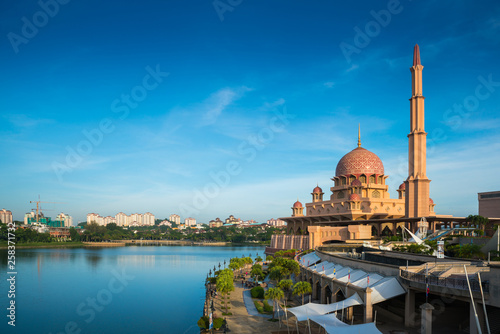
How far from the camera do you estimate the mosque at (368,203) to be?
46.8 meters

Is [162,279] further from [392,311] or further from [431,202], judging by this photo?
[431,202]

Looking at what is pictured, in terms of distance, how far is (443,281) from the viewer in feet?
52.4

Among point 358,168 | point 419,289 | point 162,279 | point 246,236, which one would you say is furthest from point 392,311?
point 246,236

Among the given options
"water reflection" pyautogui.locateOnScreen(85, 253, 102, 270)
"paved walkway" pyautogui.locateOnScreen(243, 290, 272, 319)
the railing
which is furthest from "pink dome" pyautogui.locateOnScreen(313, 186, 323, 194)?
the railing

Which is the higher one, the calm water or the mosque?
the mosque

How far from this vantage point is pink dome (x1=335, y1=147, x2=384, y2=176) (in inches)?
2542

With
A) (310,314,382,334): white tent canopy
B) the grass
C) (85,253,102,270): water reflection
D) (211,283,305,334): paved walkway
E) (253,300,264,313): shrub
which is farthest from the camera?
(85,253,102,270): water reflection

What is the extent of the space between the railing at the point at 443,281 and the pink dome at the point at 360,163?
47536 mm

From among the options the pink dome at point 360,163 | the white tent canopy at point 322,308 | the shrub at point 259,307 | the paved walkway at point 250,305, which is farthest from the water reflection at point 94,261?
the white tent canopy at point 322,308

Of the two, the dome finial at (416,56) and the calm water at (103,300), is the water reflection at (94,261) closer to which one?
the calm water at (103,300)

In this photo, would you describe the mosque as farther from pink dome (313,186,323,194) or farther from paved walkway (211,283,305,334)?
paved walkway (211,283,305,334)

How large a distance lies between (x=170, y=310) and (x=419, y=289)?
2078 centimetres

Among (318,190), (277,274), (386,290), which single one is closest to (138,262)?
(318,190)

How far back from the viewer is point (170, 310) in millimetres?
31562
